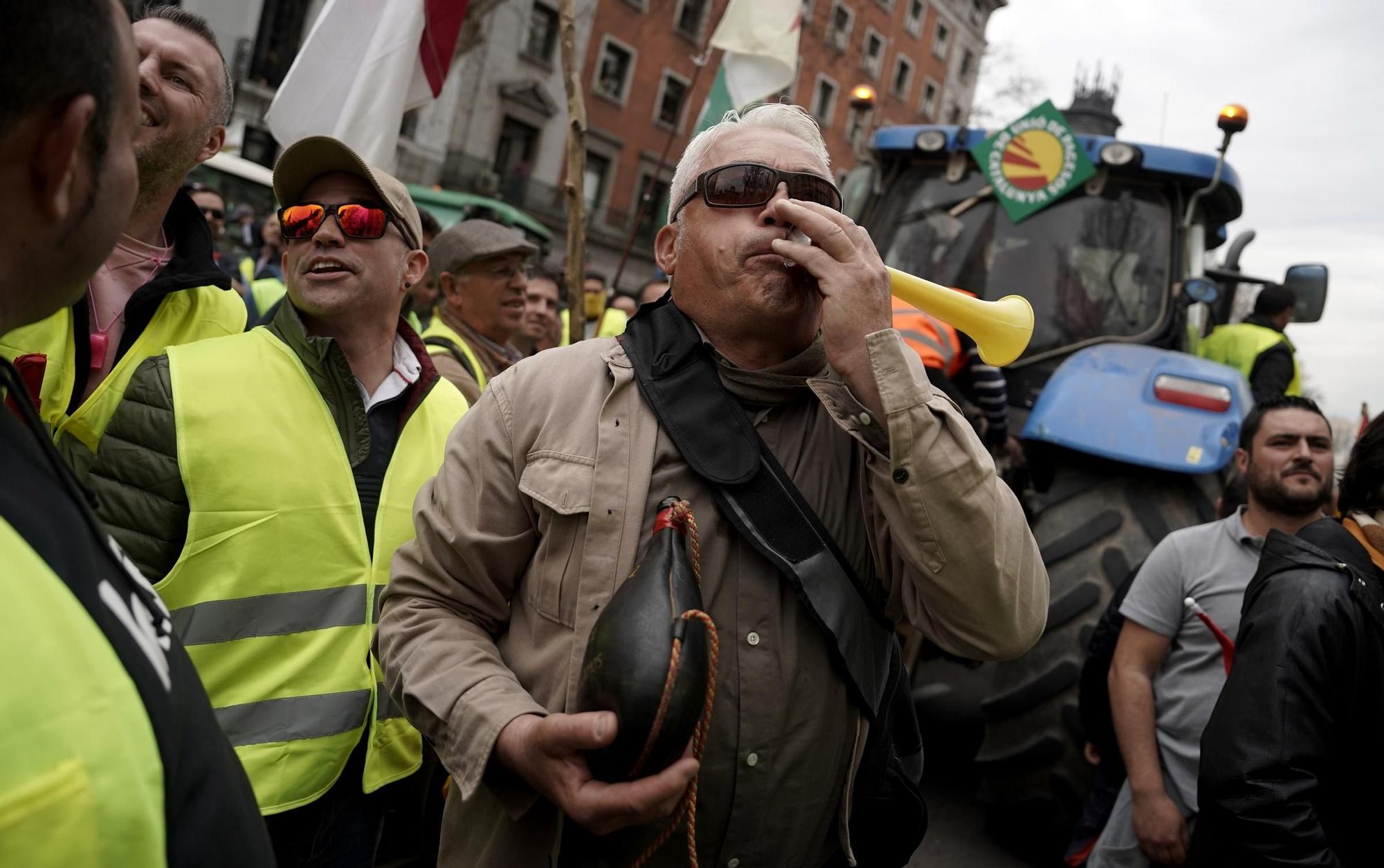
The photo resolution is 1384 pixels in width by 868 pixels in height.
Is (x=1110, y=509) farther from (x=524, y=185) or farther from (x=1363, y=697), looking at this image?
(x=524, y=185)

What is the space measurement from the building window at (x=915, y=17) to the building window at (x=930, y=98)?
1969 mm

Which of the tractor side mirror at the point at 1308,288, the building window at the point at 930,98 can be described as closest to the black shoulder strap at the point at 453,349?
the tractor side mirror at the point at 1308,288

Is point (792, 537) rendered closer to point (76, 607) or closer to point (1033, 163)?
point (76, 607)

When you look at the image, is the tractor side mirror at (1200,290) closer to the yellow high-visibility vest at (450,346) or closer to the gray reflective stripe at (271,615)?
the yellow high-visibility vest at (450,346)

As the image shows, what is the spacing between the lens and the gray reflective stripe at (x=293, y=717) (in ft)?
5.84

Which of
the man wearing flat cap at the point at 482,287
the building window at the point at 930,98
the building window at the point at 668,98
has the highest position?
the building window at the point at 930,98

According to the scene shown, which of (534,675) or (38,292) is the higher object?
(38,292)

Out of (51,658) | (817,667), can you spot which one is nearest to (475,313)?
(817,667)

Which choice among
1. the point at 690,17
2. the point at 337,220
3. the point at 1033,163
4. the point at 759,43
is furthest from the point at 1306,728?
the point at 690,17

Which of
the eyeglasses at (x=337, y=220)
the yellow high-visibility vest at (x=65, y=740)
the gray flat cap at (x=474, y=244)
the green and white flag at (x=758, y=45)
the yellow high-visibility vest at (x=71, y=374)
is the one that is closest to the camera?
the yellow high-visibility vest at (x=65, y=740)

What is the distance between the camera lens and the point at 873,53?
35.4m

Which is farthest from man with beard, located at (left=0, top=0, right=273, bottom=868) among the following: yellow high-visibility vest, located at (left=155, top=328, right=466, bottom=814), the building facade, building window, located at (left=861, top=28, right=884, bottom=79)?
building window, located at (left=861, top=28, right=884, bottom=79)

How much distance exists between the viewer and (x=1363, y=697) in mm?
1833

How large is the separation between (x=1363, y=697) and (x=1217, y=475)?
6.28ft
